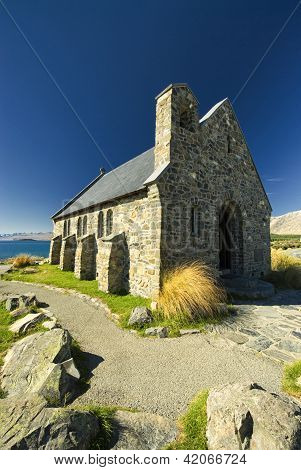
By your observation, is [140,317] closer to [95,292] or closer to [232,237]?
[95,292]

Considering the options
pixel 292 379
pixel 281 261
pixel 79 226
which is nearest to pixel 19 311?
pixel 292 379

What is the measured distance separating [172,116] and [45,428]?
944 cm

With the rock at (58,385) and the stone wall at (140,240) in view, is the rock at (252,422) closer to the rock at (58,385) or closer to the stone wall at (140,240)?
the rock at (58,385)

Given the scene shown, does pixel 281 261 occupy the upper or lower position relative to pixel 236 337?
upper

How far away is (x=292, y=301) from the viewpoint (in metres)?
8.70

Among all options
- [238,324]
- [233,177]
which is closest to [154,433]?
[238,324]

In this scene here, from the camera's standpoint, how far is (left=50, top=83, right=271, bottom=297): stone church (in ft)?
27.5

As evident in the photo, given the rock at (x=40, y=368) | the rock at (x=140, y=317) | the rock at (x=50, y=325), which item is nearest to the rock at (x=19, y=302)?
the rock at (x=50, y=325)

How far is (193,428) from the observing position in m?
2.87

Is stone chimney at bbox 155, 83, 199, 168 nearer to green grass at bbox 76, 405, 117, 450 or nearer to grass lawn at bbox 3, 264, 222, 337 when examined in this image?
grass lawn at bbox 3, 264, 222, 337

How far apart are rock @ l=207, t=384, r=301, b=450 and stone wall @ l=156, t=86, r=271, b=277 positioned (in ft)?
17.8

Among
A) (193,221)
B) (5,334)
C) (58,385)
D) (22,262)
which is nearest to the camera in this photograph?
(58,385)

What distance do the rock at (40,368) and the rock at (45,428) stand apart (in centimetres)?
72
